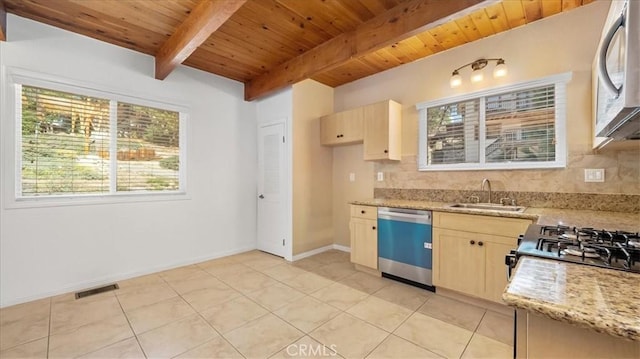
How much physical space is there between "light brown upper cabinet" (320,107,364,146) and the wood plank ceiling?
75 cm

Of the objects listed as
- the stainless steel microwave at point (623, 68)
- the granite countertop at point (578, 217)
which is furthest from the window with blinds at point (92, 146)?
the stainless steel microwave at point (623, 68)

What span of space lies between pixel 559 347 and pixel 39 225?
12.7 feet

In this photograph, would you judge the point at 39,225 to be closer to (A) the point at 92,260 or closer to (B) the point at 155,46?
(A) the point at 92,260

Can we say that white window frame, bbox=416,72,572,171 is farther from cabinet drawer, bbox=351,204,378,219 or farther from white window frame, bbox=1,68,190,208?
white window frame, bbox=1,68,190,208

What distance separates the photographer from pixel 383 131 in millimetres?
3391

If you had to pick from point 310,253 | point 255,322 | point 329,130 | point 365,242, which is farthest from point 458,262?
point 329,130

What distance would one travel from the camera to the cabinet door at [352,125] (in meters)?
3.63

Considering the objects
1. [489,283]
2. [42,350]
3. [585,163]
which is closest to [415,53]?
[585,163]

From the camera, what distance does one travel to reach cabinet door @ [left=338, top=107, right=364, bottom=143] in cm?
363

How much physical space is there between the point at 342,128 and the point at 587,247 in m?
3.08

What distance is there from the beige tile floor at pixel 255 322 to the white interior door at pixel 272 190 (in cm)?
101

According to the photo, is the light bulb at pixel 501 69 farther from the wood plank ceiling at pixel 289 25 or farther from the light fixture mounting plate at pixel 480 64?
the wood plank ceiling at pixel 289 25

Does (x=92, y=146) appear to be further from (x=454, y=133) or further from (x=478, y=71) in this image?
(x=478, y=71)

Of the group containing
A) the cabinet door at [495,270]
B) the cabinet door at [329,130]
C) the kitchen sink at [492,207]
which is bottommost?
the cabinet door at [495,270]
